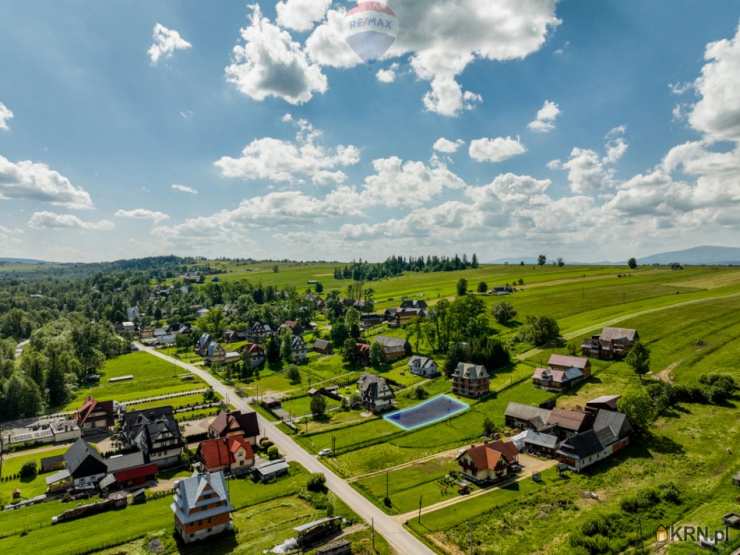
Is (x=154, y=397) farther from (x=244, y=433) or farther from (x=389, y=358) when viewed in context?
(x=389, y=358)

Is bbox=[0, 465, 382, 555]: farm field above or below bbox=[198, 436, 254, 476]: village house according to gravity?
below

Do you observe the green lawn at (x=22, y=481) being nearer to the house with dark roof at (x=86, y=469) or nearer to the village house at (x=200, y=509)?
the house with dark roof at (x=86, y=469)

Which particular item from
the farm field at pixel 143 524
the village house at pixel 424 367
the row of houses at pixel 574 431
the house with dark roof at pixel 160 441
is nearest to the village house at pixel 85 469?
the farm field at pixel 143 524

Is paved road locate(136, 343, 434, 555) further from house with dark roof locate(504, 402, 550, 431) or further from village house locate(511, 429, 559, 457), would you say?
house with dark roof locate(504, 402, 550, 431)

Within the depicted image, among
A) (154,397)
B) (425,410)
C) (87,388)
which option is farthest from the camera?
(87,388)

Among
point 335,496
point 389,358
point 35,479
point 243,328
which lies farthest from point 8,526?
point 243,328

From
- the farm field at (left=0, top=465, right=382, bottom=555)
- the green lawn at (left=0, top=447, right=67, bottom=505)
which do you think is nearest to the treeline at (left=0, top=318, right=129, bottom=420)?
the green lawn at (left=0, top=447, right=67, bottom=505)

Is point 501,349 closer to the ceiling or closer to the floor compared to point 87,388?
Result: closer to the ceiling
